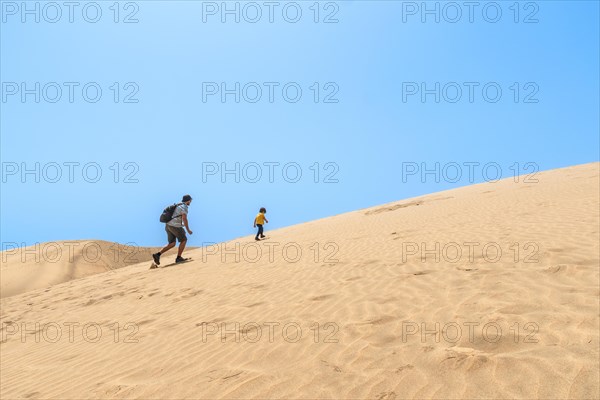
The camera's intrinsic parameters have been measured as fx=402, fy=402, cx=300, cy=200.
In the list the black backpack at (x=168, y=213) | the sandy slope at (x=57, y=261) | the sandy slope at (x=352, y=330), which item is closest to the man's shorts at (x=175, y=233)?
the black backpack at (x=168, y=213)

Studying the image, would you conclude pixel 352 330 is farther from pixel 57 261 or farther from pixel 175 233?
pixel 57 261

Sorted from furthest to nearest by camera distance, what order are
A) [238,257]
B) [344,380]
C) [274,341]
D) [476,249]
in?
[238,257] → [476,249] → [274,341] → [344,380]

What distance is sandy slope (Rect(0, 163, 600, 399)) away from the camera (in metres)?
2.93

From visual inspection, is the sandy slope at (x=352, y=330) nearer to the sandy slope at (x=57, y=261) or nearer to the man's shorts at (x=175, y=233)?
the man's shorts at (x=175, y=233)

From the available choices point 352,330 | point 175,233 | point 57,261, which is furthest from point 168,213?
point 57,261

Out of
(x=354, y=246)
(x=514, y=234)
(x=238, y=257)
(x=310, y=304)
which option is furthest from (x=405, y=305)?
(x=238, y=257)

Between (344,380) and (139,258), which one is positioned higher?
(344,380)

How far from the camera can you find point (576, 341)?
3088 mm

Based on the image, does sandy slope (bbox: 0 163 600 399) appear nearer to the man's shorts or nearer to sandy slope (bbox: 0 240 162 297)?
the man's shorts

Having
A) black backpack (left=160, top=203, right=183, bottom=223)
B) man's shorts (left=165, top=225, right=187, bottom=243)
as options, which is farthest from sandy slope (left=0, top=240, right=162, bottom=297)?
black backpack (left=160, top=203, right=183, bottom=223)

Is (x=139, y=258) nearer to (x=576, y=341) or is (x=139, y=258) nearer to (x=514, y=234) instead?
(x=514, y=234)

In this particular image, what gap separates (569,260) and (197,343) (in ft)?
16.2

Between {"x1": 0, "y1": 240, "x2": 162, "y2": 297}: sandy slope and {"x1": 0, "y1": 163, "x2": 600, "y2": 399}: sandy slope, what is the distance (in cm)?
642

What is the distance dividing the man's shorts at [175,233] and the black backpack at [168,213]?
0.22m
